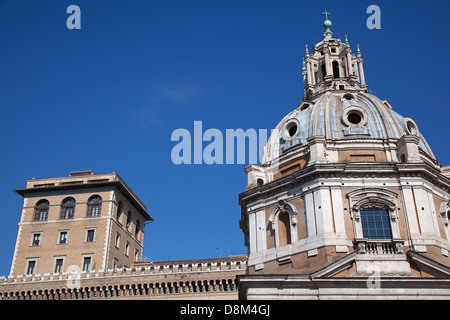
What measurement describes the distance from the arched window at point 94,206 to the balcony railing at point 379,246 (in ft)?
130

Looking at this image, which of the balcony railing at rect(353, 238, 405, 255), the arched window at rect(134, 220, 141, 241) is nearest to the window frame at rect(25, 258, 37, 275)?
the arched window at rect(134, 220, 141, 241)

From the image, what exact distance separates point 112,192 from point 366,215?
38.0 metres

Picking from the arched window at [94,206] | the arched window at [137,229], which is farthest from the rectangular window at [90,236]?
the arched window at [137,229]

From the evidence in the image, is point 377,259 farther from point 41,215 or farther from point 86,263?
point 41,215

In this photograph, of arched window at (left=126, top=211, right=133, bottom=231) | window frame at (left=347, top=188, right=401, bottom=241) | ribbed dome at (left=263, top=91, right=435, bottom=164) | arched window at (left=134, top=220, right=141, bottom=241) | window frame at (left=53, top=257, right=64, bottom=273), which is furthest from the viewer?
arched window at (left=134, top=220, right=141, bottom=241)

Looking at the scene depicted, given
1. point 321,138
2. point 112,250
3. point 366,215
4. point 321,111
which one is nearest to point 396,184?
point 366,215

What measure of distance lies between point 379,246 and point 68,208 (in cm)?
4355

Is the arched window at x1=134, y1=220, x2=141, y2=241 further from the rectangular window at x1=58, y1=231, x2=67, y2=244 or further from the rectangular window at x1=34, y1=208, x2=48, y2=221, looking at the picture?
the rectangular window at x1=34, y1=208, x2=48, y2=221

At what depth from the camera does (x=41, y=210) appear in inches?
2584

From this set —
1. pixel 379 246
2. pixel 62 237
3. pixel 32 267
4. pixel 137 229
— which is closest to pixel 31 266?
pixel 32 267

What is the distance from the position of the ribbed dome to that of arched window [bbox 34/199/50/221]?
3479 centimetres

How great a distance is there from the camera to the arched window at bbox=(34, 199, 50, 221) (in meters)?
65.1
